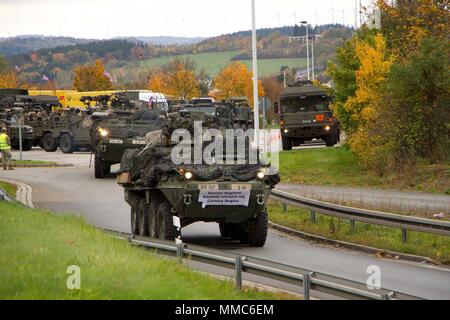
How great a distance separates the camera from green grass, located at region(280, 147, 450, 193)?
33625 mm

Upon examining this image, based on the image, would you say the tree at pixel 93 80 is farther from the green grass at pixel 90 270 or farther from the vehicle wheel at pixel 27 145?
the green grass at pixel 90 270

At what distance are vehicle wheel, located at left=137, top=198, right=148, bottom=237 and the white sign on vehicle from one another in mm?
2062

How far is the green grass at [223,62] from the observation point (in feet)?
571

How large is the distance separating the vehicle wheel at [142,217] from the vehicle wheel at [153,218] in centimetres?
30

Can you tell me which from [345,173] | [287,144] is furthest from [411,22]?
[345,173]

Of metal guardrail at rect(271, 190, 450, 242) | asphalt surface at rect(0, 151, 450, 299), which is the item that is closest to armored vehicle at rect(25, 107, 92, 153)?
asphalt surface at rect(0, 151, 450, 299)

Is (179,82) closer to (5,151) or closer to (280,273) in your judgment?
(5,151)

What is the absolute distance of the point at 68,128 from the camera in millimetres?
58438

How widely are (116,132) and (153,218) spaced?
17.1 metres

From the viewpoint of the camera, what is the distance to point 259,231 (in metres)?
21.1

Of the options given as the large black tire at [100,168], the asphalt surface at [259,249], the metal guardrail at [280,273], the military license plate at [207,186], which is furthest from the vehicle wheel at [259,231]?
the large black tire at [100,168]

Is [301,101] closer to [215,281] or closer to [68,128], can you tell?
[68,128]
